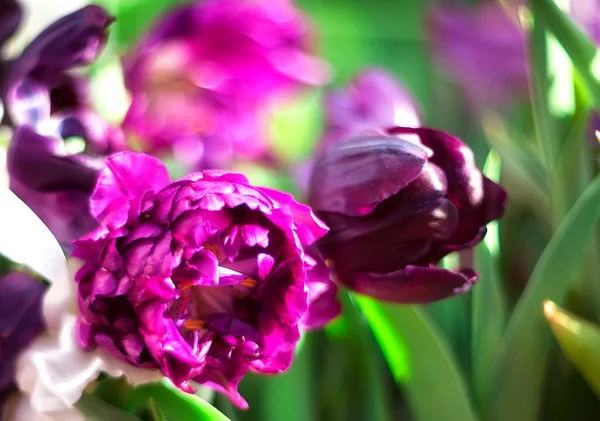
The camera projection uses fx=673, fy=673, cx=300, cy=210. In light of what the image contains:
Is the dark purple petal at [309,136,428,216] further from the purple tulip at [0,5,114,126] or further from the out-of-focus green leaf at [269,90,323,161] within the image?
the out-of-focus green leaf at [269,90,323,161]

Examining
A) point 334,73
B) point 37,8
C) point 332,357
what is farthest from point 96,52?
point 334,73

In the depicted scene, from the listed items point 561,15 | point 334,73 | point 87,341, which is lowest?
point 334,73

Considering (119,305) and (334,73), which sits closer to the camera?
(119,305)

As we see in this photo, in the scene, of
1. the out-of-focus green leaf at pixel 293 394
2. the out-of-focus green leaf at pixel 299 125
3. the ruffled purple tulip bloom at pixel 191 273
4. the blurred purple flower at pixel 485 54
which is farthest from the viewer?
the out-of-focus green leaf at pixel 299 125

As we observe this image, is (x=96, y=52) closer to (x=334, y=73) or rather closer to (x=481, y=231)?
(x=481, y=231)

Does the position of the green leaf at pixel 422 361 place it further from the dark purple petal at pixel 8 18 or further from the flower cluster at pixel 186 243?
the dark purple petal at pixel 8 18

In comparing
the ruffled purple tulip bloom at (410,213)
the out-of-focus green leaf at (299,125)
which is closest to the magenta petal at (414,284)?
the ruffled purple tulip bloom at (410,213)
